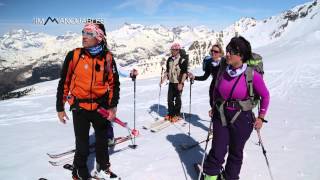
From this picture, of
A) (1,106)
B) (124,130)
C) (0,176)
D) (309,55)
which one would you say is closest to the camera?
(0,176)

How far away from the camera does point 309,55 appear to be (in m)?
34.3

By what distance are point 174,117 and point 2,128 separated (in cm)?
688

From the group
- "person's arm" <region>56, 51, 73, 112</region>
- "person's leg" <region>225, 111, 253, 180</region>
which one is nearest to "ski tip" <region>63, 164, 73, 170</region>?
"person's arm" <region>56, 51, 73, 112</region>

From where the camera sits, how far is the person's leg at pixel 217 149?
6184 millimetres

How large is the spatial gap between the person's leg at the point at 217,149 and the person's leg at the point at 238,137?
5.0 inches

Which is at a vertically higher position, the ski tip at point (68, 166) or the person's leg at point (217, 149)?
Answer: the person's leg at point (217, 149)

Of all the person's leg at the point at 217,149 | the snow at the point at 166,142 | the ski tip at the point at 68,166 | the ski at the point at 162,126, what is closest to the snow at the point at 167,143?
the snow at the point at 166,142

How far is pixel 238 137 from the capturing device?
612cm

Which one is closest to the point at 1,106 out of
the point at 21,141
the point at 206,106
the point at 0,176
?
the point at 21,141

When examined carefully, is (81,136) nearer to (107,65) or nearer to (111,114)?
(111,114)

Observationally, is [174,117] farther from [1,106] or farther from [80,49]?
[1,106]

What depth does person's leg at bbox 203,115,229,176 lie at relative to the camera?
6184mm

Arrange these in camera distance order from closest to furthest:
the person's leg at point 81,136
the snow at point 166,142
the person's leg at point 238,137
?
the person's leg at point 238,137 → the person's leg at point 81,136 → the snow at point 166,142

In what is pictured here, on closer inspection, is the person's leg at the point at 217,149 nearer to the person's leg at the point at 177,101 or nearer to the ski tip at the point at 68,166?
the ski tip at the point at 68,166
